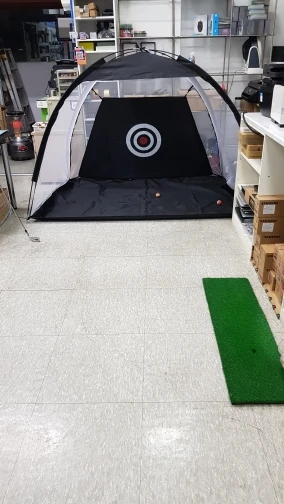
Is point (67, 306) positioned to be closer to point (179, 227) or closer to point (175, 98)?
point (179, 227)

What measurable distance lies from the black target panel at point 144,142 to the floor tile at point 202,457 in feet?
9.71

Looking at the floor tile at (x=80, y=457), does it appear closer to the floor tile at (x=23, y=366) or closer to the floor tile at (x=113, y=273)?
the floor tile at (x=23, y=366)

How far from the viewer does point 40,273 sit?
2637 millimetres

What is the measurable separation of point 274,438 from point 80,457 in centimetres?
73

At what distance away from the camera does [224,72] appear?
4738 millimetres

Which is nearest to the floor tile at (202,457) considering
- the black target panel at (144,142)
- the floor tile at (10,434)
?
the floor tile at (10,434)

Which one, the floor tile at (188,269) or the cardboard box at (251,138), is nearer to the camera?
the floor tile at (188,269)

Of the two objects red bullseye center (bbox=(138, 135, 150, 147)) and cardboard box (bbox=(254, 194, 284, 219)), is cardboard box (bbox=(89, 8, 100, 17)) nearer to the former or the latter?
red bullseye center (bbox=(138, 135, 150, 147))

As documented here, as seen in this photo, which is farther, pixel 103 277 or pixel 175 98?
pixel 175 98

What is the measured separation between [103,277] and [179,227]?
966 millimetres

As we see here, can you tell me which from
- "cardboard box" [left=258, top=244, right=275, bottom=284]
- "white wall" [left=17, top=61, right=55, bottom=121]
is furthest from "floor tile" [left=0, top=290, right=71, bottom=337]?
"white wall" [left=17, top=61, right=55, bottom=121]

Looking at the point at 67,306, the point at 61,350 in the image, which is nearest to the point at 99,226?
the point at 67,306

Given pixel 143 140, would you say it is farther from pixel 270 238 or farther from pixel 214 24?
pixel 270 238

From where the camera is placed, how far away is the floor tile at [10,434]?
4.56 feet
